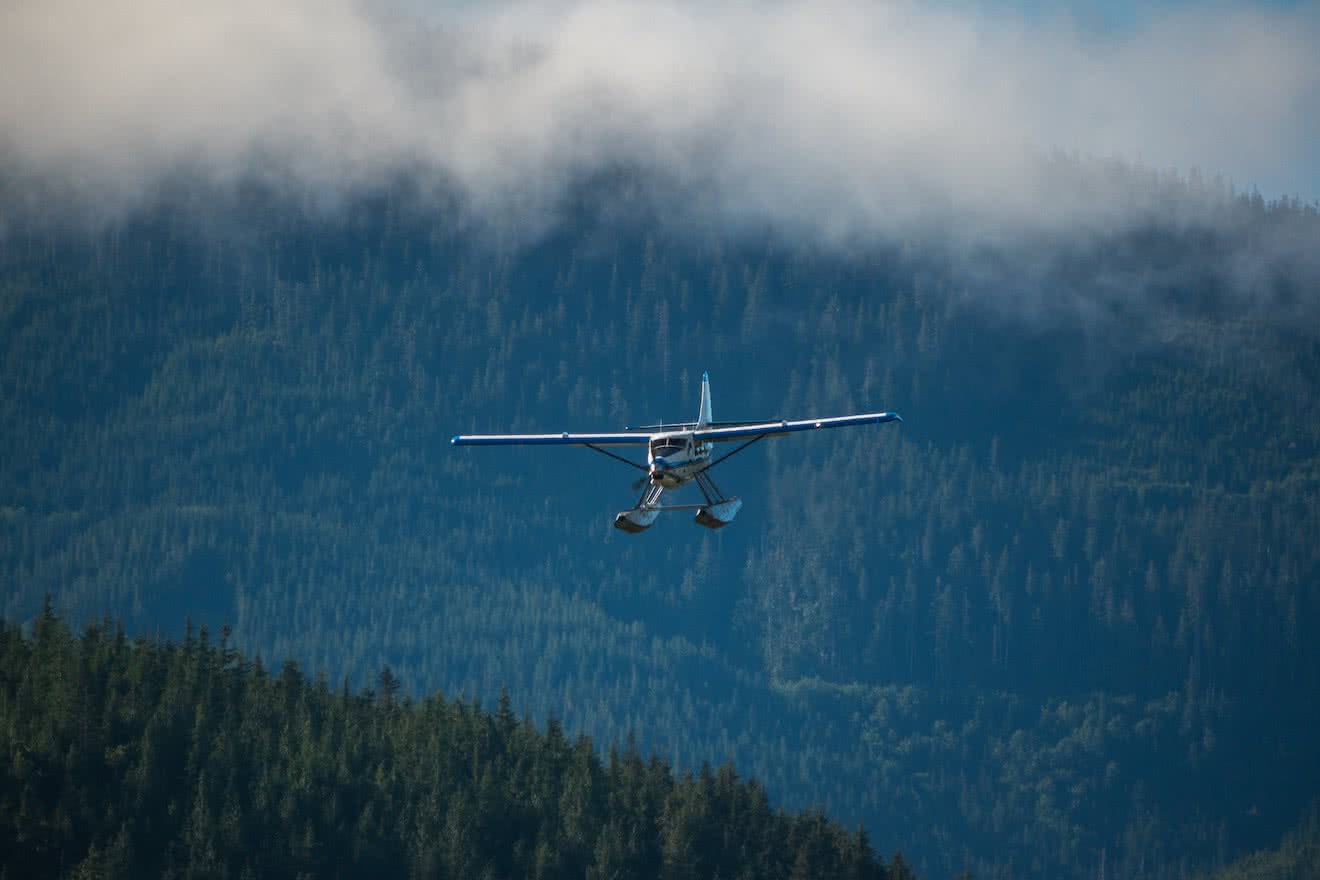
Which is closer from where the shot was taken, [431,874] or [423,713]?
[431,874]

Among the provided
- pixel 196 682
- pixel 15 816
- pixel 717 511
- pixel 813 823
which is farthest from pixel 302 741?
pixel 717 511

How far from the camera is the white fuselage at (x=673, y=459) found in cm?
11038

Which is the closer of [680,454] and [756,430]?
[680,454]

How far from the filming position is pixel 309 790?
176 m

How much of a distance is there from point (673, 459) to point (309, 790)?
2961 inches

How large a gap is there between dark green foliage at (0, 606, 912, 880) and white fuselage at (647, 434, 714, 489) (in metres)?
69.0

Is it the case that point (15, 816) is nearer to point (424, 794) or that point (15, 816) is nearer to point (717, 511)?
point (424, 794)

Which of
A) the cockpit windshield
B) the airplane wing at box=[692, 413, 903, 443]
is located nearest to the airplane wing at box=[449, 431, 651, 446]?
the cockpit windshield

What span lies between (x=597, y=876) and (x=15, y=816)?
44791 millimetres

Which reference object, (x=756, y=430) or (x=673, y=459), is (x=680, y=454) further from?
(x=756, y=430)

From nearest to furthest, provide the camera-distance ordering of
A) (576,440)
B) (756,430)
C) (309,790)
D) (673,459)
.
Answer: (673,459) < (756,430) < (576,440) < (309,790)

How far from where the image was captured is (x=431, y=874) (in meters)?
176

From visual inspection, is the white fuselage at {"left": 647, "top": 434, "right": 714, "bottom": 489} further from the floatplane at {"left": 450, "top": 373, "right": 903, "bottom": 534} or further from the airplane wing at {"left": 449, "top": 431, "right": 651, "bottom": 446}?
the airplane wing at {"left": 449, "top": 431, "right": 651, "bottom": 446}

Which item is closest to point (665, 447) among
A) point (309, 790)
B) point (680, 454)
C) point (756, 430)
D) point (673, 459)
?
point (673, 459)
